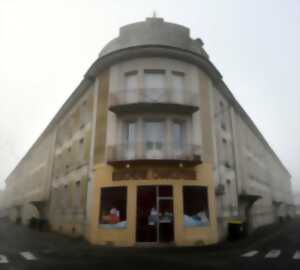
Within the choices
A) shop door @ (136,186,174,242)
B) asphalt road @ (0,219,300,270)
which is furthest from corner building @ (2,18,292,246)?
asphalt road @ (0,219,300,270)

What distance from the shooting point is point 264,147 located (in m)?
35.4

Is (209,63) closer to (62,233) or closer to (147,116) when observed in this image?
(147,116)

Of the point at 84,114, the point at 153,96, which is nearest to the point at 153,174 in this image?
the point at 153,96

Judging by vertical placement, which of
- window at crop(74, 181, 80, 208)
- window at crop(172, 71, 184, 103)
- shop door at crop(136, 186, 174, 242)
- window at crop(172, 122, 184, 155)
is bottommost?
shop door at crop(136, 186, 174, 242)

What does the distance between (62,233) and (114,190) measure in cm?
803

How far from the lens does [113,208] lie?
1436 cm

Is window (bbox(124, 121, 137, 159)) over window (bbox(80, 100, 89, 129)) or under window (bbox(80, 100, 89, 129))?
under

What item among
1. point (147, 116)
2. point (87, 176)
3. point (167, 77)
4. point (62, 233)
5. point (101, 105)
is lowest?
point (62, 233)

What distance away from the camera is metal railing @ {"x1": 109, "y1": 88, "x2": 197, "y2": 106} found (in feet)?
50.2

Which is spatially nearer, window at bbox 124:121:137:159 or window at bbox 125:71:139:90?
window at bbox 124:121:137:159

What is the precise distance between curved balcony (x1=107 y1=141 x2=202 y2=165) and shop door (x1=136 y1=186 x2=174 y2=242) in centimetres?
158

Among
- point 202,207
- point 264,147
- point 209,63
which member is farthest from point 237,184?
point 264,147

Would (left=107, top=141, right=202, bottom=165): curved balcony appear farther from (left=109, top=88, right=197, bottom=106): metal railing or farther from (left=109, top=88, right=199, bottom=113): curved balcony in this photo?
(left=109, top=88, right=197, bottom=106): metal railing

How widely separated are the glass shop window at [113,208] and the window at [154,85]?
513 cm
